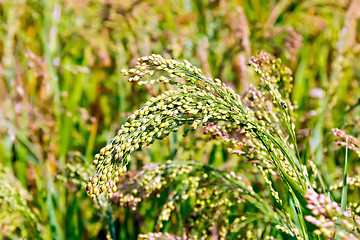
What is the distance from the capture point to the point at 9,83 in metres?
2.63

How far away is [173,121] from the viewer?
119cm

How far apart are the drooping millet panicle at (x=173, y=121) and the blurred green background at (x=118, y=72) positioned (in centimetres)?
75

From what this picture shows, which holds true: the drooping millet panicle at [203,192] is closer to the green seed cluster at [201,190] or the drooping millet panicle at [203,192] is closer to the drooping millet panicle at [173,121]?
the green seed cluster at [201,190]

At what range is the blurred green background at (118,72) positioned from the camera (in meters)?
2.14

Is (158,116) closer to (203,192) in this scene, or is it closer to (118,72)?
(203,192)

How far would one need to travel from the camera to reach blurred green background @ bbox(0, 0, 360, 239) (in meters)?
2.14

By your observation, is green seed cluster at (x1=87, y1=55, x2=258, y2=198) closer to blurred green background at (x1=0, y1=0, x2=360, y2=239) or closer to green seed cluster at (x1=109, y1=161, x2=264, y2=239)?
green seed cluster at (x1=109, y1=161, x2=264, y2=239)

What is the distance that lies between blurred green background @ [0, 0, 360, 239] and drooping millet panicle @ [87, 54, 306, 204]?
75 centimetres

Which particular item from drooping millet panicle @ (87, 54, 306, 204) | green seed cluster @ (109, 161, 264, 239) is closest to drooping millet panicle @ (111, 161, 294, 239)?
green seed cluster @ (109, 161, 264, 239)

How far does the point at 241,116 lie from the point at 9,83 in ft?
6.66

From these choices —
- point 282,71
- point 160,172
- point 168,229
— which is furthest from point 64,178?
point 282,71

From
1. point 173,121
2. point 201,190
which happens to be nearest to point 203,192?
point 201,190

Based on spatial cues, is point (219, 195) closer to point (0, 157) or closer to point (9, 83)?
point (0, 157)

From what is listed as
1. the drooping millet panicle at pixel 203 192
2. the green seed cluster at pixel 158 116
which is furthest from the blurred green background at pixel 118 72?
the green seed cluster at pixel 158 116
